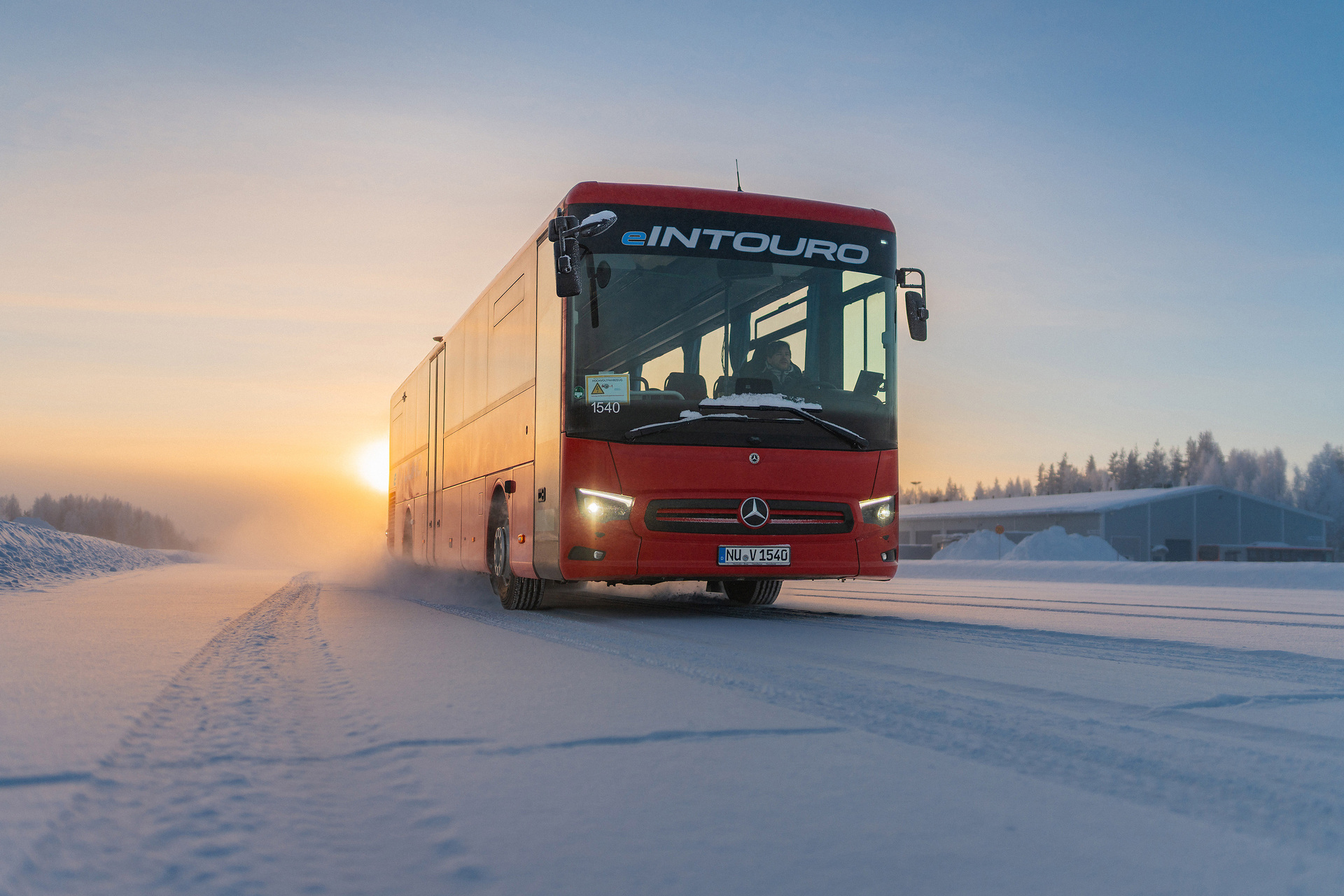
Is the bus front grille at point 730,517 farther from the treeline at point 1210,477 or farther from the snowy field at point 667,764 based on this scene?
the treeline at point 1210,477

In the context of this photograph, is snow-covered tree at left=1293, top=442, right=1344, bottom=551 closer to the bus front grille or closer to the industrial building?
the industrial building

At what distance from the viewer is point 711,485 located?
8664 mm

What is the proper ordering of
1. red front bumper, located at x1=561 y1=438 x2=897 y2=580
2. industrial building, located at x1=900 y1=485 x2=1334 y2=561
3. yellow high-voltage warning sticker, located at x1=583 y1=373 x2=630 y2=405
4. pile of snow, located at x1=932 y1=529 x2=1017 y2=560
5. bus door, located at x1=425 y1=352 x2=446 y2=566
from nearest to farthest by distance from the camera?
1. red front bumper, located at x1=561 y1=438 x2=897 y2=580
2. yellow high-voltage warning sticker, located at x1=583 y1=373 x2=630 y2=405
3. bus door, located at x1=425 y1=352 x2=446 y2=566
4. pile of snow, located at x1=932 y1=529 x2=1017 y2=560
5. industrial building, located at x1=900 y1=485 x2=1334 y2=561

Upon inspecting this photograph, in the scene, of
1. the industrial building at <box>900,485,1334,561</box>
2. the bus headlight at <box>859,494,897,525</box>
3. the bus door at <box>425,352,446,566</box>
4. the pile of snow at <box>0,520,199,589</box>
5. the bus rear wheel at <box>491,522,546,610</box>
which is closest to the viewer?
the bus headlight at <box>859,494,897,525</box>

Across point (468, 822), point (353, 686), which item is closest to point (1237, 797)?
point (468, 822)

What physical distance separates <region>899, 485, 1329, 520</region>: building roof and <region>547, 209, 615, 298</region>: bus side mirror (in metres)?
44.1

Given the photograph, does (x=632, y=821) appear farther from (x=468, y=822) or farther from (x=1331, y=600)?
(x=1331, y=600)

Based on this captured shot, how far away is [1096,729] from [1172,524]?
194ft

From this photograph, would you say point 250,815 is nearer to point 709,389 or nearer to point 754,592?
point 709,389

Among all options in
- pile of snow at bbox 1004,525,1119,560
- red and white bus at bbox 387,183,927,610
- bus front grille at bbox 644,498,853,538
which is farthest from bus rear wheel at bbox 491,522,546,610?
pile of snow at bbox 1004,525,1119,560

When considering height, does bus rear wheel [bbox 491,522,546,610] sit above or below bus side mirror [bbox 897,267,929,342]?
below

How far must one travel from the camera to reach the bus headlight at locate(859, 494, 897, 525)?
9156mm

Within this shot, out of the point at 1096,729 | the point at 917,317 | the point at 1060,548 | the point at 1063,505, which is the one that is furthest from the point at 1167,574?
the point at 1063,505

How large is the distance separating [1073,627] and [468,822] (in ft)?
22.8
